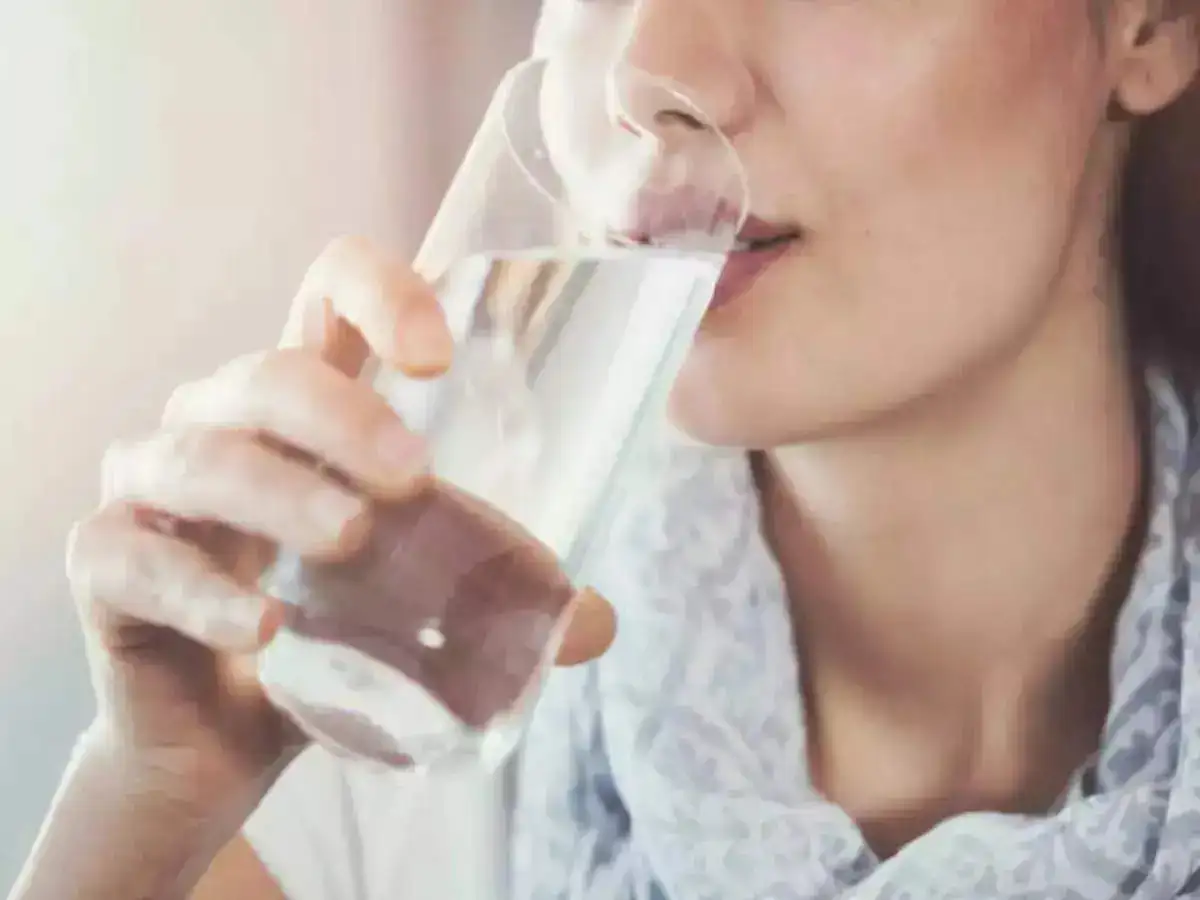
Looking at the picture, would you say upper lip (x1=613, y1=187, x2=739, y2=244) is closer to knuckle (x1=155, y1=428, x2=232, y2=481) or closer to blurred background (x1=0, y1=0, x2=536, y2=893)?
knuckle (x1=155, y1=428, x2=232, y2=481)

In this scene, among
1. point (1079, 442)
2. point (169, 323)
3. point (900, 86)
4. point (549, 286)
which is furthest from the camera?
point (169, 323)

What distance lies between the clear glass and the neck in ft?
0.92

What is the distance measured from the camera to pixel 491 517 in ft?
1.05

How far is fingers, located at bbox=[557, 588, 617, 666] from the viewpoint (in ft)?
1.41

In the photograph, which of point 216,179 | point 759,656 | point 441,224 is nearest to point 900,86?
point 441,224

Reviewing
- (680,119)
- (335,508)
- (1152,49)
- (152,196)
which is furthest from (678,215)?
(152,196)

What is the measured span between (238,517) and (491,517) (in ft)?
0.25

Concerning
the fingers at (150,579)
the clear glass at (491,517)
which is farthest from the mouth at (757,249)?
the fingers at (150,579)

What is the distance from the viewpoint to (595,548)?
1.15 ft

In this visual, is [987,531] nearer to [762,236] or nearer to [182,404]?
[762,236]

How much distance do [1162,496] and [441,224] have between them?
0.37m

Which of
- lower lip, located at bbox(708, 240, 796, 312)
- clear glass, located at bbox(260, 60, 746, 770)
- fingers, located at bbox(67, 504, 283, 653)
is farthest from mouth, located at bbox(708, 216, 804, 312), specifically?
fingers, located at bbox(67, 504, 283, 653)

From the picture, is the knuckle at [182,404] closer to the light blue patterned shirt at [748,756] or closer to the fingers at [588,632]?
the fingers at [588,632]

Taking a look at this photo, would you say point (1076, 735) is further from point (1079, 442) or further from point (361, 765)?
point (361, 765)
